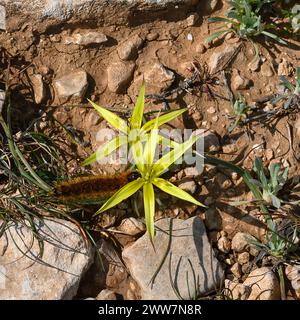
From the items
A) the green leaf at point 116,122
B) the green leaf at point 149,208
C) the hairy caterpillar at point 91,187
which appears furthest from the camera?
the hairy caterpillar at point 91,187

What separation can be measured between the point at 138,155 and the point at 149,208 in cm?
34

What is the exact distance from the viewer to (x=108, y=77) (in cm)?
393

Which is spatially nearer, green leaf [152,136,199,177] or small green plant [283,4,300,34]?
green leaf [152,136,199,177]

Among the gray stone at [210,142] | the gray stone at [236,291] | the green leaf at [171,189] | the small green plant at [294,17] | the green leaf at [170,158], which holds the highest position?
the small green plant at [294,17]

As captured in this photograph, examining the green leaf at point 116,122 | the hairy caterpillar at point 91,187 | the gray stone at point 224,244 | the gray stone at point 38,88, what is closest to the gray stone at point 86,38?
the gray stone at point 38,88

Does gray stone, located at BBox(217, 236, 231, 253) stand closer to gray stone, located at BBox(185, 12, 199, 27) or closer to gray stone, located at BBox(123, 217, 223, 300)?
gray stone, located at BBox(123, 217, 223, 300)

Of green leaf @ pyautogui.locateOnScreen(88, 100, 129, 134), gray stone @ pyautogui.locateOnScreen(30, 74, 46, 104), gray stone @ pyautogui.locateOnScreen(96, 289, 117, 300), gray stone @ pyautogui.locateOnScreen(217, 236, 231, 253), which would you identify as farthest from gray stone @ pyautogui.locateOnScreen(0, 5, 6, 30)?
gray stone @ pyautogui.locateOnScreen(217, 236, 231, 253)

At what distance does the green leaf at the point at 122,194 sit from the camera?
10.5 ft

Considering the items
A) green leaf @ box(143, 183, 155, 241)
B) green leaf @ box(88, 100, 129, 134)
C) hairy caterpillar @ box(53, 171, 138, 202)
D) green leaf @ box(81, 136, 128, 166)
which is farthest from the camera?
hairy caterpillar @ box(53, 171, 138, 202)

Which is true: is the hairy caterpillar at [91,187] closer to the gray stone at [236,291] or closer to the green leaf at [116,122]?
the green leaf at [116,122]

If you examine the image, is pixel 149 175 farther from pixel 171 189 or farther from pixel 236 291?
pixel 236 291

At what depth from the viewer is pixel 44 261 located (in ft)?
11.6

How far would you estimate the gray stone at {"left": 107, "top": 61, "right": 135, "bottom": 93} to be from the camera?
389cm

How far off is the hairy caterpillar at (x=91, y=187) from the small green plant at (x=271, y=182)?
86cm
